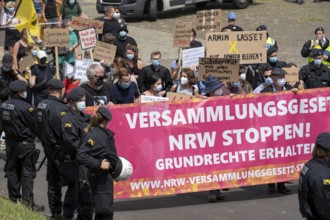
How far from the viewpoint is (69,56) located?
2052 centimetres

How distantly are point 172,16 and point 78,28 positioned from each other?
10442 millimetres

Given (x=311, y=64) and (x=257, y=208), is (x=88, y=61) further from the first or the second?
(x=257, y=208)

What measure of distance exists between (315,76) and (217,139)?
4.64 m

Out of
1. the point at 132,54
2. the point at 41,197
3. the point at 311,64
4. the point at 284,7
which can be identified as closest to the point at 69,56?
the point at 132,54

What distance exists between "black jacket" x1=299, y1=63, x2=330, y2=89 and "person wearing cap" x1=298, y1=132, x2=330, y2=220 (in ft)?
27.6

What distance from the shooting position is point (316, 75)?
17938 mm

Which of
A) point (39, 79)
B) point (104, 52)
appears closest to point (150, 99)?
point (39, 79)

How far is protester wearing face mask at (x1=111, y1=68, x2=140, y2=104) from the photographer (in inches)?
615

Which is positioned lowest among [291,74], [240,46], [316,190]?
[291,74]

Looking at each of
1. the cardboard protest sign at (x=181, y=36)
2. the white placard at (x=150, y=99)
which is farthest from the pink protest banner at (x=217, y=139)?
the cardboard protest sign at (x=181, y=36)

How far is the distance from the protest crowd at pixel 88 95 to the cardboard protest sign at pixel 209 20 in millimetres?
264

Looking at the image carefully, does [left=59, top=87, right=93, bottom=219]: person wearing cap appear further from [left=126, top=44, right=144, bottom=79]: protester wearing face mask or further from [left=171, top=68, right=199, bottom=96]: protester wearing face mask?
[left=126, top=44, right=144, bottom=79]: protester wearing face mask

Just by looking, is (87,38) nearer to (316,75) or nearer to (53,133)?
(316,75)

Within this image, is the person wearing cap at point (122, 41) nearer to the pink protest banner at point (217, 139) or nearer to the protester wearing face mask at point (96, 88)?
the protester wearing face mask at point (96, 88)
